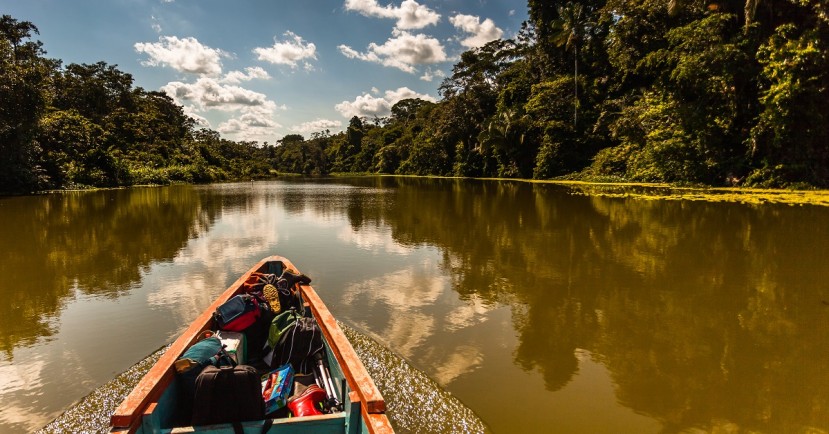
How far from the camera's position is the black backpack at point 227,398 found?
8.28 feet

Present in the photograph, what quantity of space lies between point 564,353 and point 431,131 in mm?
49365

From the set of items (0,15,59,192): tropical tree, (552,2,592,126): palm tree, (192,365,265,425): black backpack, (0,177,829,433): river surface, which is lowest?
(0,177,829,433): river surface

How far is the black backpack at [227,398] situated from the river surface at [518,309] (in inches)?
41.9

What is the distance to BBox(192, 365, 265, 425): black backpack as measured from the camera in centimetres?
252

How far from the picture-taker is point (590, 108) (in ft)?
111

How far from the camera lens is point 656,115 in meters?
22.8

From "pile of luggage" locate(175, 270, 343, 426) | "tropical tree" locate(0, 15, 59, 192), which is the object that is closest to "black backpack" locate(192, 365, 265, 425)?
"pile of luggage" locate(175, 270, 343, 426)

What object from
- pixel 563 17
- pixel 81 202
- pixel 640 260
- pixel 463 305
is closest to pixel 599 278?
pixel 640 260

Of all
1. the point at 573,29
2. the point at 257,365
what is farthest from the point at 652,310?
the point at 573,29

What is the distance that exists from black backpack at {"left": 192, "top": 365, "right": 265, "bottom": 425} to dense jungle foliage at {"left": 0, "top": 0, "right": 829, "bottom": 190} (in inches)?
834

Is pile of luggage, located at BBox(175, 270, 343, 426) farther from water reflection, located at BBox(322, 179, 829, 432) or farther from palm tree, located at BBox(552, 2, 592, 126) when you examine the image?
palm tree, located at BBox(552, 2, 592, 126)

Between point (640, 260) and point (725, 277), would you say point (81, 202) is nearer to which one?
point (640, 260)

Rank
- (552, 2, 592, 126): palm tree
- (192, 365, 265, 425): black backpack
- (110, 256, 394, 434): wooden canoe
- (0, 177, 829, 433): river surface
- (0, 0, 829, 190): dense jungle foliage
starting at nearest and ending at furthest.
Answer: (110, 256, 394, 434): wooden canoe
(192, 365, 265, 425): black backpack
(0, 177, 829, 433): river surface
(0, 0, 829, 190): dense jungle foliage
(552, 2, 592, 126): palm tree

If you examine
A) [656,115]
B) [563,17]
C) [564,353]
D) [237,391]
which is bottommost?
[564,353]
